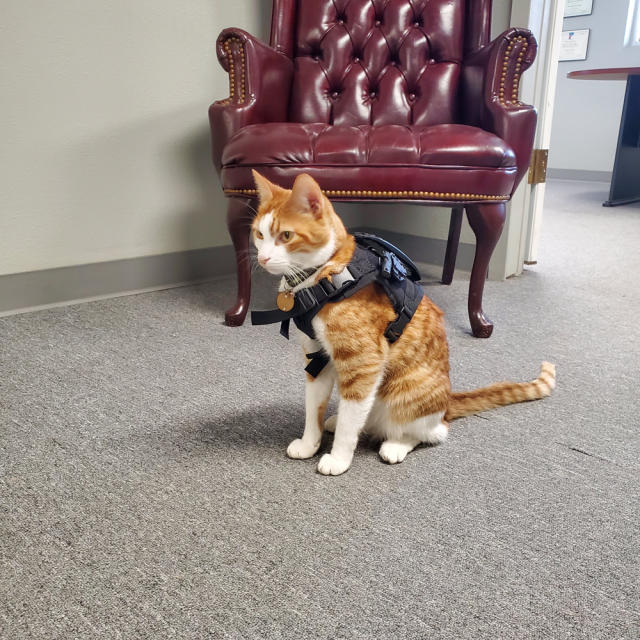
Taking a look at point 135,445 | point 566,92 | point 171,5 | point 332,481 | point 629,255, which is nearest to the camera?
point 332,481

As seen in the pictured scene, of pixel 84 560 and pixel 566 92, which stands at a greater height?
pixel 566 92

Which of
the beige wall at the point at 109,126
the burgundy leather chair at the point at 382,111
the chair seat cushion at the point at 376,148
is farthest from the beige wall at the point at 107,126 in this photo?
the chair seat cushion at the point at 376,148

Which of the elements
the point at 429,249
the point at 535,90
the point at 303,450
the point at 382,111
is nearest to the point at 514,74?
the point at 382,111

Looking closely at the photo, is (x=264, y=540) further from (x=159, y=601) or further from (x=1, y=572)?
(x=1, y=572)

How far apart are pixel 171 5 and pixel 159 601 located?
1.93 meters

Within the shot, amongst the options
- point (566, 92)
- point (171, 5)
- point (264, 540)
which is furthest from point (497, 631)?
point (566, 92)

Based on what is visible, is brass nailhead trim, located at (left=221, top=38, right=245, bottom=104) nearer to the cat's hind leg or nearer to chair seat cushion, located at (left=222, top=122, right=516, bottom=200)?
chair seat cushion, located at (left=222, top=122, right=516, bottom=200)

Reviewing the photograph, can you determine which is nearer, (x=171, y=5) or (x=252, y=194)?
(x=252, y=194)

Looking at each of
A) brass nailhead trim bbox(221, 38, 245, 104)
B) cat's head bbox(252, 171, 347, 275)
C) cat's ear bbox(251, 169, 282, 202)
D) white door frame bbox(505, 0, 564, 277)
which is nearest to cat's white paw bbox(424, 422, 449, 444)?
cat's head bbox(252, 171, 347, 275)

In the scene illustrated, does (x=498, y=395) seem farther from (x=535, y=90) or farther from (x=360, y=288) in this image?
(x=535, y=90)

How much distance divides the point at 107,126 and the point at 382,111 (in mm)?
924

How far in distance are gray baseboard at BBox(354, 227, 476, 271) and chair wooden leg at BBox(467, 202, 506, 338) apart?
63 cm

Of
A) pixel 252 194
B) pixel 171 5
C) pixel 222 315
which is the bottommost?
pixel 222 315

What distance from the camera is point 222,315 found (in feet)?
5.99
